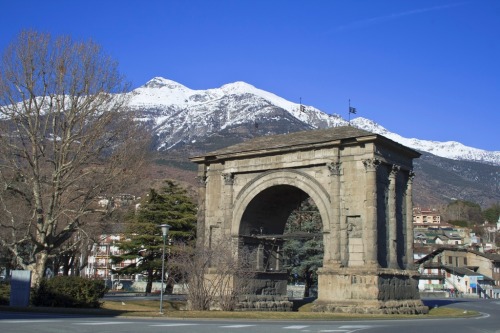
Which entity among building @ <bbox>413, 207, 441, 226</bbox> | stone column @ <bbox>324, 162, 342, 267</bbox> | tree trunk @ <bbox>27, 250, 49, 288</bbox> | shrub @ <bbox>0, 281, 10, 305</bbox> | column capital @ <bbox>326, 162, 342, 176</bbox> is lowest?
shrub @ <bbox>0, 281, 10, 305</bbox>

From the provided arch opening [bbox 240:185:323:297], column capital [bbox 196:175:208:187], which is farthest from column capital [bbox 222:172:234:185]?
column capital [bbox 196:175:208:187]

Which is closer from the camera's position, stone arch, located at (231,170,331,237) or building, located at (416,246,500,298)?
stone arch, located at (231,170,331,237)

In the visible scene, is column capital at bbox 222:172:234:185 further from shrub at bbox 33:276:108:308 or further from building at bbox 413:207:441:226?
building at bbox 413:207:441:226

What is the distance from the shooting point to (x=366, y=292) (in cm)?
3095

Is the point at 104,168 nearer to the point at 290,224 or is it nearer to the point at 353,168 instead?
the point at 353,168

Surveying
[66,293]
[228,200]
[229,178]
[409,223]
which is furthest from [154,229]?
[66,293]

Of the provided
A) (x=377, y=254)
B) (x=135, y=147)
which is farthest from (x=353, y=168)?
(x=135, y=147)

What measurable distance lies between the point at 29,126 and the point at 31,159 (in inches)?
75.6

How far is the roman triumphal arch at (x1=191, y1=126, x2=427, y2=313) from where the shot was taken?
104 ft

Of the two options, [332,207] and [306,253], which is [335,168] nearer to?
[332,207]

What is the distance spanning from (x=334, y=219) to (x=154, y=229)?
25648 mm

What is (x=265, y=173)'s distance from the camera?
121ft

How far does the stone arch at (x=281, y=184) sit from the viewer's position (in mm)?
33906

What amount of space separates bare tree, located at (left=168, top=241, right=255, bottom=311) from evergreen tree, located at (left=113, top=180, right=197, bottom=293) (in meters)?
18.4
